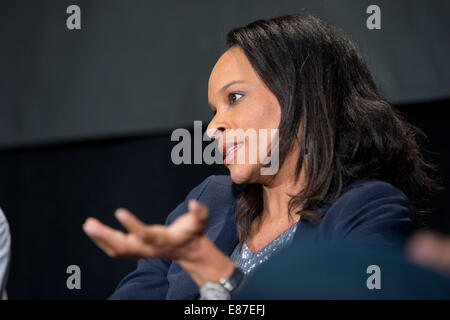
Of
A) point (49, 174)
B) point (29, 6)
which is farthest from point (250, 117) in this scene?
point (29, 6)

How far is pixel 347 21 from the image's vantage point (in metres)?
1.64

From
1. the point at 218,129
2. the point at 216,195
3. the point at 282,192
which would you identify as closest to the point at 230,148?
the point at 218,129

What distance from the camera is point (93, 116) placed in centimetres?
198

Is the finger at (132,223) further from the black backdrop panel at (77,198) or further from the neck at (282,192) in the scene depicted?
the black backdrop panel at (77,198)

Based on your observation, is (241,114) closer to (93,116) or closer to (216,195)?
(216,195)

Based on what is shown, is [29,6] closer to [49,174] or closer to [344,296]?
[49,174]

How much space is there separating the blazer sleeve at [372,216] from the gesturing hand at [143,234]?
1.15ft

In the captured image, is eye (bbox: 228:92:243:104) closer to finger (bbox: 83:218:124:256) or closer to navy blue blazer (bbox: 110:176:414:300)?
navy blue blazer (bbox: 110:176:414:300)

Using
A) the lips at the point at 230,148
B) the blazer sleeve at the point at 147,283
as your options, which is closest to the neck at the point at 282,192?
the lips at the point at 230,148

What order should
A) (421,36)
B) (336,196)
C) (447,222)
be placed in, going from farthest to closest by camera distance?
(421,36)
(447,222)
(336,196)

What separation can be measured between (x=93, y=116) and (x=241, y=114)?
1.06 meters

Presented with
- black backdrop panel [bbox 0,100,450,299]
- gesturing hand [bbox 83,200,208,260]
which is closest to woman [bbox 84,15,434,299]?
gesturing hand [bbox 83,200,208,260]
